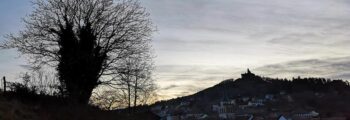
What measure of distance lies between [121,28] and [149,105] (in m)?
10.5

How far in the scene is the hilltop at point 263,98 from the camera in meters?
95.7

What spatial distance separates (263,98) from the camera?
363 ft

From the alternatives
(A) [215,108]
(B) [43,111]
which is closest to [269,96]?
(A) [215,108]

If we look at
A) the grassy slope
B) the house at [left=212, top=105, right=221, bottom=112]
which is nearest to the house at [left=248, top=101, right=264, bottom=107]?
the house at [left=212, top=105, right=221, bottom=112]

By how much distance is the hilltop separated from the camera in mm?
95713

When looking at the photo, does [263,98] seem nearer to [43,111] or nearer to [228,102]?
[228,102]

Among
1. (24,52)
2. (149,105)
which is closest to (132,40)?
(24,52)

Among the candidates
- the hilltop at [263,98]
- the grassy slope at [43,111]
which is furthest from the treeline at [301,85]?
the grassy slope at [43,111]

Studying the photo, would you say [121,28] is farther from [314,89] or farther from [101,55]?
[314,89]

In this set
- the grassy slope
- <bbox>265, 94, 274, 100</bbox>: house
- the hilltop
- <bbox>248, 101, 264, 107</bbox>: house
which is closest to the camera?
the grassy slope

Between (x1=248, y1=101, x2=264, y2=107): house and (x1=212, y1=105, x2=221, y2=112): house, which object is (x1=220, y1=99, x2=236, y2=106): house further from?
(x1=248, y1=101, x2=264, y2=107): house

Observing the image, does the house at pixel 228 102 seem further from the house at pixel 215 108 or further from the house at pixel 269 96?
the house at pixel 269 96

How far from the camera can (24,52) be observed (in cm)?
2469

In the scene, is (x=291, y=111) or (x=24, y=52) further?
(x=291, y=111)
